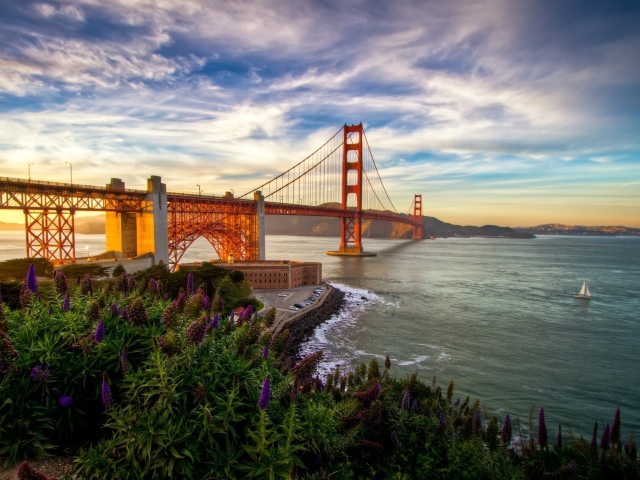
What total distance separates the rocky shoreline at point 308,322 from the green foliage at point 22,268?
1474cm

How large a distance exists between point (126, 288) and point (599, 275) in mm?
70187

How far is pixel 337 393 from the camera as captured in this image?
6.71m

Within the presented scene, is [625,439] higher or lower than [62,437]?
lower

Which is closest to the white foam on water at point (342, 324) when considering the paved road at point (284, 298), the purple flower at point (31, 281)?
the paved road at point (284, 298)

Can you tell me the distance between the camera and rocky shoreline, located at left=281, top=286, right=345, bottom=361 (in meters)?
21.4

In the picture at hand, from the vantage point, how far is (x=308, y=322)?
2703 cm

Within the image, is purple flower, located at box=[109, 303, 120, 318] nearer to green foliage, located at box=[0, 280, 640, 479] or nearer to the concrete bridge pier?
green foliage, located at box=[0, 280, 640, 479]

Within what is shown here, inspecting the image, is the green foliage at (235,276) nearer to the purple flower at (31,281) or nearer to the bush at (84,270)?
the bush at (84,270)

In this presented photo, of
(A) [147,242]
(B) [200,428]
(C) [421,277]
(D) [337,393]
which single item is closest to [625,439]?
(D) [337,393]

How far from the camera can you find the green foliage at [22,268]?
73.2 feet

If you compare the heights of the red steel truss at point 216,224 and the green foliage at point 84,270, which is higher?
the red steel truss at point 216,224

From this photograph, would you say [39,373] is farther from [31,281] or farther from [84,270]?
[84,270]

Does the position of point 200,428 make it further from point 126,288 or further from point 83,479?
point 126,288

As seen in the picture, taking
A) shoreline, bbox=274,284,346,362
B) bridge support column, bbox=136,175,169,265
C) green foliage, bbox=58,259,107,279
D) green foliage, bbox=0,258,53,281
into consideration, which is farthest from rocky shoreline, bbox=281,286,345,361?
green foliage, bbox=0,258,53,281
